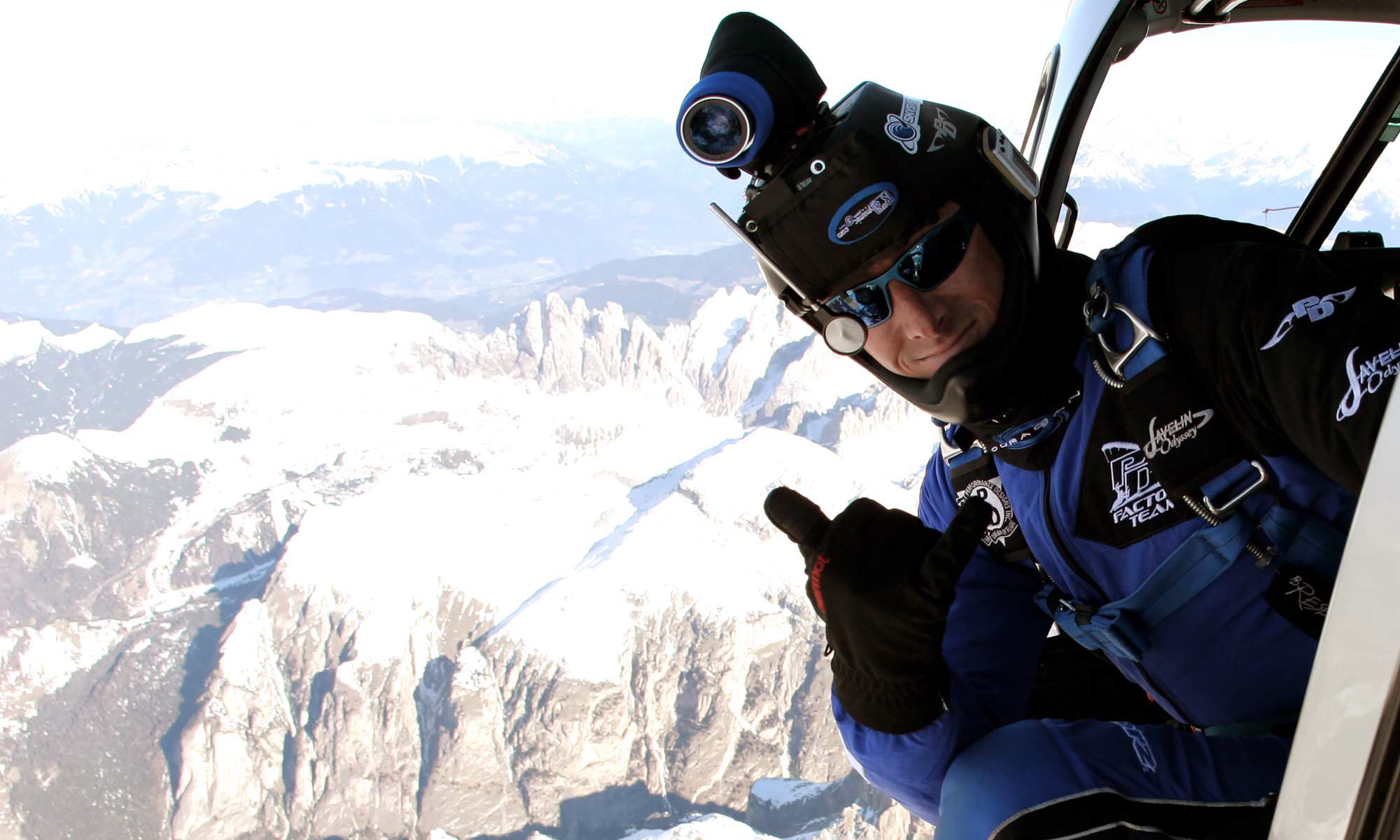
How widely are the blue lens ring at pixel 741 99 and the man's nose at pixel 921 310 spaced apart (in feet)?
1.45

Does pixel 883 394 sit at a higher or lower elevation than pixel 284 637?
higher

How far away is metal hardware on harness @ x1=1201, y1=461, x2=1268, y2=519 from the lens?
1.36 m

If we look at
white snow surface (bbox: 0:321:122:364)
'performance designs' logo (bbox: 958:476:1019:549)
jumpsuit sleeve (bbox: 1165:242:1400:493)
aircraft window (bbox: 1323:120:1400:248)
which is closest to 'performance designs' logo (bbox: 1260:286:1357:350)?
jumpsuit sleeve (bbox: 1165:242:1400:493)

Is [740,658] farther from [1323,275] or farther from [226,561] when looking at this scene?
[1323,275]

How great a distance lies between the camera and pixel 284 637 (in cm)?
10438

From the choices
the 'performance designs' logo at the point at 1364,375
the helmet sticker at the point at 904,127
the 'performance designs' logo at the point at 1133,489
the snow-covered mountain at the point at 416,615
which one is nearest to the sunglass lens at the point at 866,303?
the helmet sticker at the point at 904,127

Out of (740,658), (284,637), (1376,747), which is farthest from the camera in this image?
(284,637)

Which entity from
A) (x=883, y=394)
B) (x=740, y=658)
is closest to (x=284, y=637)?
(x=740, y=658)

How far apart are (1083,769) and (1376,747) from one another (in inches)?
27.1

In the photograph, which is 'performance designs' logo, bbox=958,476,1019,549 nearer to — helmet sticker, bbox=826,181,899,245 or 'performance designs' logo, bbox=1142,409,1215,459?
'performance designs' logo, bbox=1142,409,1215,459

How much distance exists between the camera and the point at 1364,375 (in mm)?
1067

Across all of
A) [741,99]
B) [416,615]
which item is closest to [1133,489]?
[741,99]

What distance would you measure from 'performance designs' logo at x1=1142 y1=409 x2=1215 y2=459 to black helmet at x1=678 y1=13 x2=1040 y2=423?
0.29 meters

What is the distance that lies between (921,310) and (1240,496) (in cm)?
71
